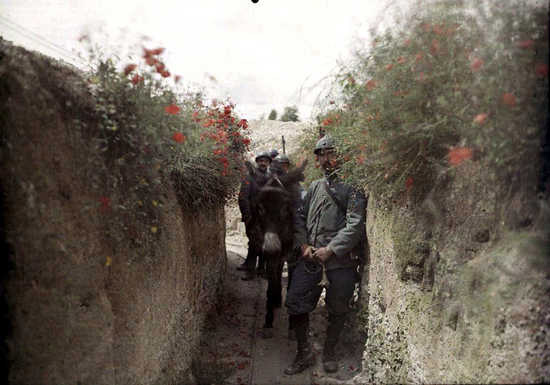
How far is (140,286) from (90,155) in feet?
3.33

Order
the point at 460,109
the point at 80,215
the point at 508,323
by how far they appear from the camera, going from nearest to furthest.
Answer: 1. the point at 508,323
2. the point at 460,109
3. the point at 80,215

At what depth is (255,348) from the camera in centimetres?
464

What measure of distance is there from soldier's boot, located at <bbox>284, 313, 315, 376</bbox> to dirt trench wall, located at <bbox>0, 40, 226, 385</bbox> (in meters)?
1.41

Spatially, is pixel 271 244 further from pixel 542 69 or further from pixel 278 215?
pixel 542 69

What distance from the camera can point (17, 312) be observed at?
1966 millimetres

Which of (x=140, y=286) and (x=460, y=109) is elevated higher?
(x=460, y=109)

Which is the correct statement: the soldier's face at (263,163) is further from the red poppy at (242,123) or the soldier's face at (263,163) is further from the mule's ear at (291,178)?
the mule's ear at (291,178)

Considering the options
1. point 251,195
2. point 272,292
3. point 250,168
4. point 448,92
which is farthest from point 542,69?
point 251,195

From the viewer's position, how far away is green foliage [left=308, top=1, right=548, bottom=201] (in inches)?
69.6

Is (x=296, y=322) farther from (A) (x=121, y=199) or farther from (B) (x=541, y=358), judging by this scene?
(B) (x=541, y=358)

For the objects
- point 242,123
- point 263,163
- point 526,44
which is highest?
point 242,123

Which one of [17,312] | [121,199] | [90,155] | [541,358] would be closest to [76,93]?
[90,155]

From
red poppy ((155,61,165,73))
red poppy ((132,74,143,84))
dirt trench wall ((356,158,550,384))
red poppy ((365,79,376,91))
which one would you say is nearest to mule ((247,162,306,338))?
dirt trench wall ((356,158,550,384))

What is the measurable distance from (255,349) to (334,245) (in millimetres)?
1637
